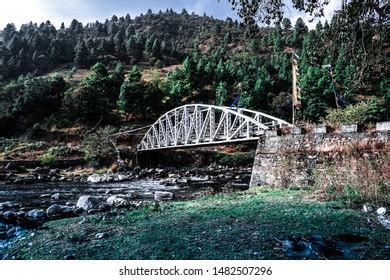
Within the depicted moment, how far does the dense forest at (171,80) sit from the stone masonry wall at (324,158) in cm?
332

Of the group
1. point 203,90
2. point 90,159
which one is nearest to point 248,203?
point 90,159

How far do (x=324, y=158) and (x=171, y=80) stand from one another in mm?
44225

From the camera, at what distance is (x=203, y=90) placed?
5416cm

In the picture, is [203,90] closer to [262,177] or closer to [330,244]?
[262,177]

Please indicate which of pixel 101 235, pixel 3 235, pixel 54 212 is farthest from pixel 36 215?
pixel 101 235

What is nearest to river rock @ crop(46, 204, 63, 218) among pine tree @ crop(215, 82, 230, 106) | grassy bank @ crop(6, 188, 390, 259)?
grassy bank @ crop(6, 188, 390, 259)

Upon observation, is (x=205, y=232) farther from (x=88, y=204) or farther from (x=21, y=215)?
(x=21, y=215)

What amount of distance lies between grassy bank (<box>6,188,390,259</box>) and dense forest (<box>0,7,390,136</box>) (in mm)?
2508

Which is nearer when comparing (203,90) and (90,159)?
(90,159)

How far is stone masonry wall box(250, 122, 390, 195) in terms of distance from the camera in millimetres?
8414

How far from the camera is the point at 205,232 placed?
17.3 feet

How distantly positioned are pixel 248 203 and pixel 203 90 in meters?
47.3

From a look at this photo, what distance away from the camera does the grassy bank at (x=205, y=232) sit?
4375 mm

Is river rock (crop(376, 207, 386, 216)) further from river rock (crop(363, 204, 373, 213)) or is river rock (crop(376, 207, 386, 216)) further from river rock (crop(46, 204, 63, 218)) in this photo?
river rock (crop(46, 204, 63, 218))
